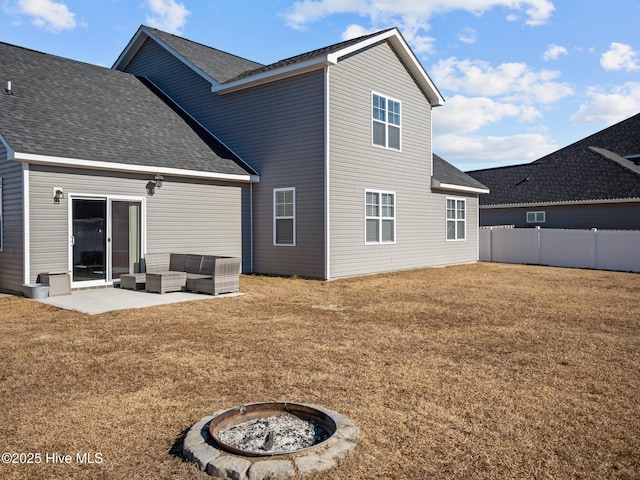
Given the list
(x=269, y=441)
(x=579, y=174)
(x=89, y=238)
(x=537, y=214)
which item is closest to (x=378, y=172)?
(x=89, y=238)

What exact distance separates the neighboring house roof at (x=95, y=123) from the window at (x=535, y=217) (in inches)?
610

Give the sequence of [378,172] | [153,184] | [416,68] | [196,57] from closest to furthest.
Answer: [153,184], [378,172], [416,68], [196,57]

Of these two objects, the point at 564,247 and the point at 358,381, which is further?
the point at 564,247

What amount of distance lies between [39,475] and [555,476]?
315cm

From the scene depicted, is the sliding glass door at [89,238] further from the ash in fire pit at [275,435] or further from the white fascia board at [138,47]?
the ash in fire pit at [275,435]

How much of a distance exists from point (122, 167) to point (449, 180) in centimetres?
1157

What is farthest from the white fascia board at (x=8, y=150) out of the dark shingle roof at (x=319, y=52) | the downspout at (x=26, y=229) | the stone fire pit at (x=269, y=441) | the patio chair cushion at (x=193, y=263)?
the stone fire pit at (x=269, y=441)

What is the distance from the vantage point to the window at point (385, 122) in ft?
49.0

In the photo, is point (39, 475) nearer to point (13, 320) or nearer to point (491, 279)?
point (13, 320)

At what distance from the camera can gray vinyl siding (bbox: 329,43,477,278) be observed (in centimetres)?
1358

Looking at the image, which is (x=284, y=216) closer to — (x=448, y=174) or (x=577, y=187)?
(x=448, y=174)

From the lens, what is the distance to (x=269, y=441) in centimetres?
336

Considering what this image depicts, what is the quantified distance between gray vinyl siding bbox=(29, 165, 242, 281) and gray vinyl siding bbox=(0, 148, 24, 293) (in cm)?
29

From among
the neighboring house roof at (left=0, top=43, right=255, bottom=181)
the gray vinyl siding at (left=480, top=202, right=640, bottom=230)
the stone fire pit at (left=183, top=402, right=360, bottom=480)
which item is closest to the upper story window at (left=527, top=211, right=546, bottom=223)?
the gray vinyl siding at (left=480, top=202, right=640, bottom=230)
